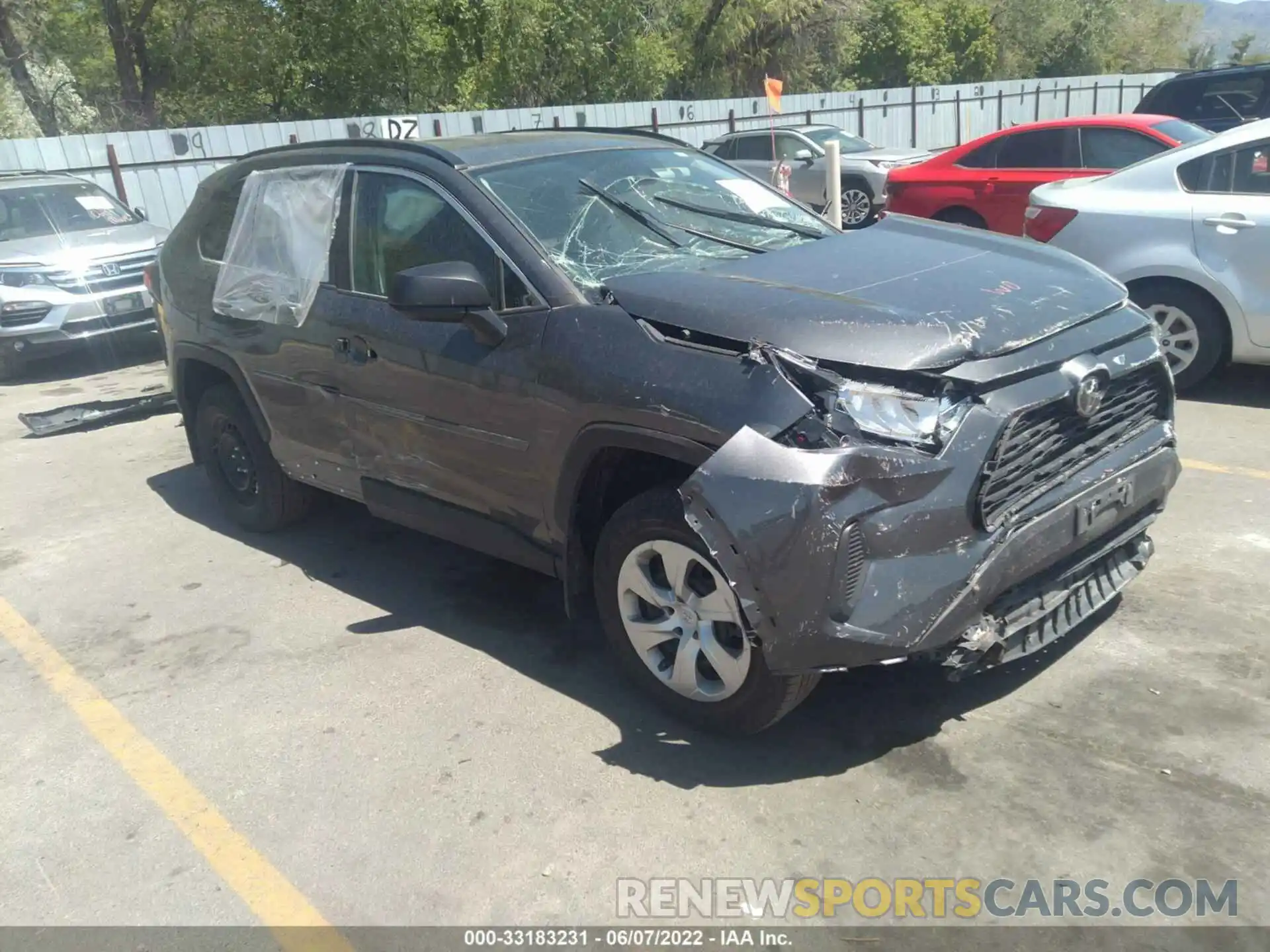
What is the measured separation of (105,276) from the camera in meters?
10.3

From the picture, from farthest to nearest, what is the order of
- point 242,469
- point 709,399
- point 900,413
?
point 242,469, point 709,399, point 900,413

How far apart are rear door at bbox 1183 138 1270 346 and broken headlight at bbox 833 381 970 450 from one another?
4.04m

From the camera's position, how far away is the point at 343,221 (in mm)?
4688

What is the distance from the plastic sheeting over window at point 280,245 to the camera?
479 centimetres

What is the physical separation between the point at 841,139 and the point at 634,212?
14234 millimetres

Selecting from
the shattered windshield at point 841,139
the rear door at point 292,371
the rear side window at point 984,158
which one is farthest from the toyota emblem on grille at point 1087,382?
the shattered windshield at point 841,139

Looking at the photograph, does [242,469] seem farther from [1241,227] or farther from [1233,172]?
[1233,172]

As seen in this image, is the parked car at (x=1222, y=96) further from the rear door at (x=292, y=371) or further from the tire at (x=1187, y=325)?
the rear door at (x=292, y=371)

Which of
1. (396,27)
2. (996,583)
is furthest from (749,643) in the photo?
(396,27)

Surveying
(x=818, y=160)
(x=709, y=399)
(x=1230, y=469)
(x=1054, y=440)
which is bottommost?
(x=1230, y=469)

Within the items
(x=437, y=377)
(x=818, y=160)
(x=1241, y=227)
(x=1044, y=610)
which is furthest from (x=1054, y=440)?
(x=818, y=160)

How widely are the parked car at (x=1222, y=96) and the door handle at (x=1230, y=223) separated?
6.63 metres

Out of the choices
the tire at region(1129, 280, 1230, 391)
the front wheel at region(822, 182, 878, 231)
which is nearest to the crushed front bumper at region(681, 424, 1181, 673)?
the tire at region(1129, 280, 1230, 391)

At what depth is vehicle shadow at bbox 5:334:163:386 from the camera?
34.3ft
